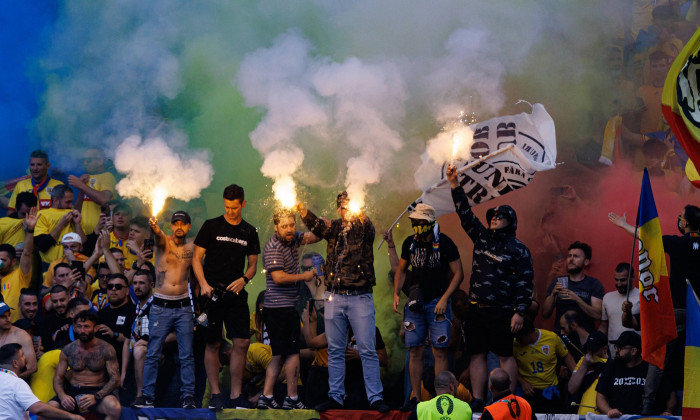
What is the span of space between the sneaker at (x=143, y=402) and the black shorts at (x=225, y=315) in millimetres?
779

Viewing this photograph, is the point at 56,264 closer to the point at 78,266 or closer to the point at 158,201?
the point at 78,266

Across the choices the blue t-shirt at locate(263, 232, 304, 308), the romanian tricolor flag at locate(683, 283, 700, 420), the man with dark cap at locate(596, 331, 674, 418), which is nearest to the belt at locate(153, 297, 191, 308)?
the blue t-shirt at locate(263, 232, 304, 308)

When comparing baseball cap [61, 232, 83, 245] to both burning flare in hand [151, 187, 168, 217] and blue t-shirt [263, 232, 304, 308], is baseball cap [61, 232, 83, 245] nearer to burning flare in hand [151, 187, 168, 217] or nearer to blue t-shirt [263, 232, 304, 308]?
burning flare in hand [151, 187, 168, 217]

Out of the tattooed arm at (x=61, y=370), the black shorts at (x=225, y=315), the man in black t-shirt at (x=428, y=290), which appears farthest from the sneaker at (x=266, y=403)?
the tattooed arm at (x=61, y=370)

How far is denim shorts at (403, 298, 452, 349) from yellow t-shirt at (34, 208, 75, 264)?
4.72 metres

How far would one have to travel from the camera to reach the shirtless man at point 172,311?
812cm

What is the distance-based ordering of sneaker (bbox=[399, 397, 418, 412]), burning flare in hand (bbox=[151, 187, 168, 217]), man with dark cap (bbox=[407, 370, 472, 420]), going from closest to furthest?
man with dark cap (bbox=[407, 370, 472, 420])
sneaker (bbox=[399, 397, 418, 412])
burning flare in hand (bbox=[151, 187, 168, 217])

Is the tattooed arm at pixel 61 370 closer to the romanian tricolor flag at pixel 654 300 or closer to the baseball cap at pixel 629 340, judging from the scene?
the baseball cap at pixel 629 340

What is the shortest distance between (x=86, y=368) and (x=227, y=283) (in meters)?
1.56

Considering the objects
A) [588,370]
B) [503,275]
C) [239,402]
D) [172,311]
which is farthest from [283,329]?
[588,370]

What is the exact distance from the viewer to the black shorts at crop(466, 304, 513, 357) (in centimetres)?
768

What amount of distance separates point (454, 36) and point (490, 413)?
567 cm

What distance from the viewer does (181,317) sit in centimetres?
827

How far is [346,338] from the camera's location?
26.5 feet
